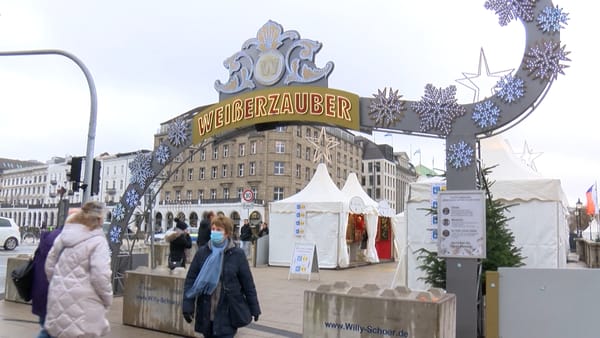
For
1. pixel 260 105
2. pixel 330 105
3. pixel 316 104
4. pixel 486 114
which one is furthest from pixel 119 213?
pixel 486 114

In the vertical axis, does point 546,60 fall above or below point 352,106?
above

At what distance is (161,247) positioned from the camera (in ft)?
60.8

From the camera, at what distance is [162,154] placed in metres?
10.4

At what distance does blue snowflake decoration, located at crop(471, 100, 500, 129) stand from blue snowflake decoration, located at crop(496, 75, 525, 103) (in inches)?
6.8

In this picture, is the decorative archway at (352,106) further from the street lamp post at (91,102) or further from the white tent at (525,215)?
the white tent at (525,215)

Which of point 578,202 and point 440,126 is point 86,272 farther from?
point 578,202

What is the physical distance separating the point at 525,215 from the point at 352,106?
569 centimetres

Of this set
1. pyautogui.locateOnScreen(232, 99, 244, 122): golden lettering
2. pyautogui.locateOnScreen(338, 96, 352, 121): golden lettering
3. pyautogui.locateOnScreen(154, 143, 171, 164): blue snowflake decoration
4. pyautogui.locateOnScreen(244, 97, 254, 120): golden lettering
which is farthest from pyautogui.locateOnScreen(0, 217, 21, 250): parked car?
pyautogui.locateOnScreen(338, 96, 352, 121): golden lettering

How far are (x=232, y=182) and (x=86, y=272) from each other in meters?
72.8

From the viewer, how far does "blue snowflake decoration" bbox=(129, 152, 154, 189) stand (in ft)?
34.8

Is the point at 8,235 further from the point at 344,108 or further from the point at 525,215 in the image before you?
the point at 525,215

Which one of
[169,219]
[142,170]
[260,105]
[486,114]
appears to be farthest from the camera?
[169,219]

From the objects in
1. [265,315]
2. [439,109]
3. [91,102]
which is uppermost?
[91,102]

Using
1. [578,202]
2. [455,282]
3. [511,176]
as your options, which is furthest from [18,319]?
[578,202]
